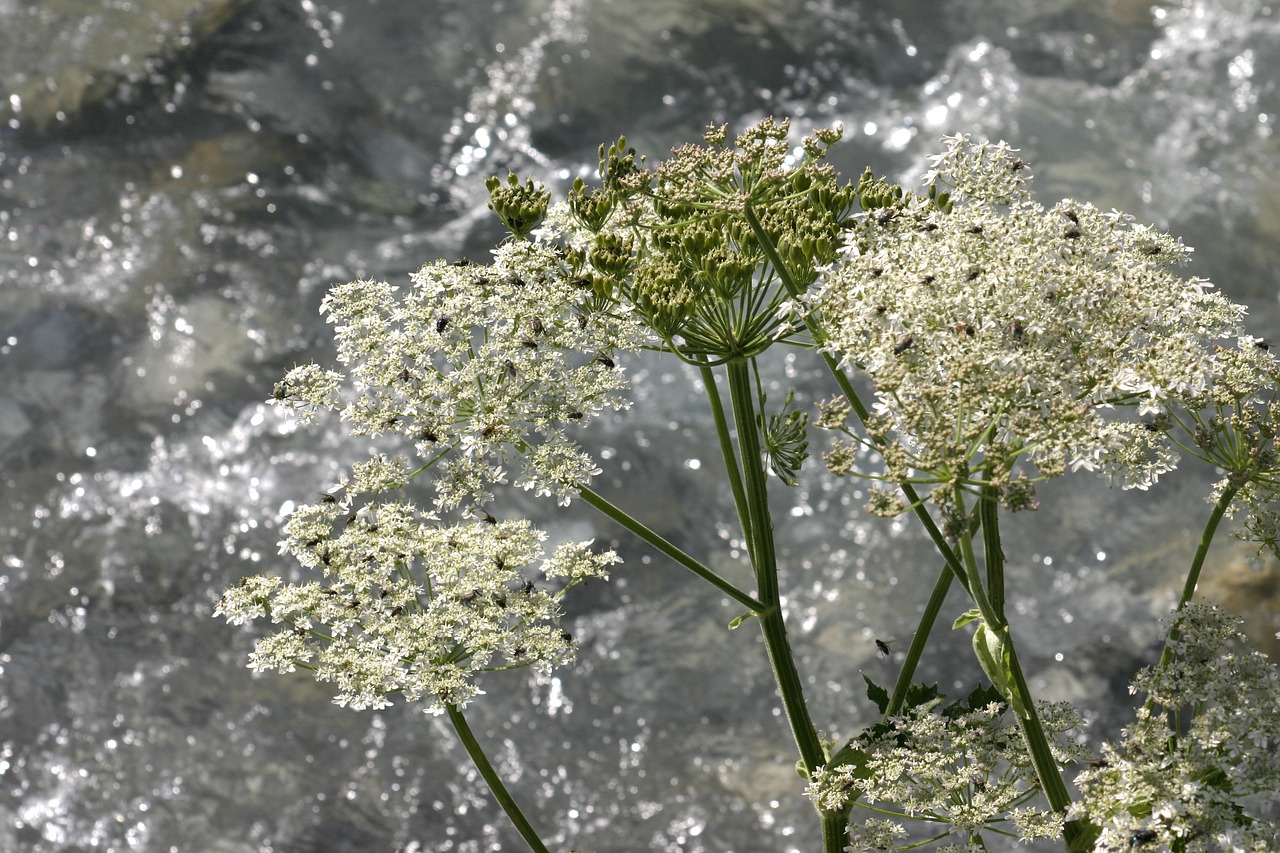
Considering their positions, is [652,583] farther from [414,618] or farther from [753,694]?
[414,618]

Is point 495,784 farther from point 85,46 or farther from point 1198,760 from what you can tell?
point 85,46

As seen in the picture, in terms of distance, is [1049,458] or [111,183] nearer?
[1049,458]

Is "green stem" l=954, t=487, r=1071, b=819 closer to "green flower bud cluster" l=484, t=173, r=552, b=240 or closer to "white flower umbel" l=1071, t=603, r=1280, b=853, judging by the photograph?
"white flower umbel" l=1071, t=603, r=1280, b=853

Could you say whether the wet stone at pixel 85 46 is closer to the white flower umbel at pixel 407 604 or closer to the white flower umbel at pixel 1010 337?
the white flower umbel at pixel 407 604

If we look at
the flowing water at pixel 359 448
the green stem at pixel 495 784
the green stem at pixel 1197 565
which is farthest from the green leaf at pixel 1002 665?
the flowing water at pixel 359 448

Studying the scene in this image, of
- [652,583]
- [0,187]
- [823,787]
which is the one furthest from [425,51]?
[823,787]
